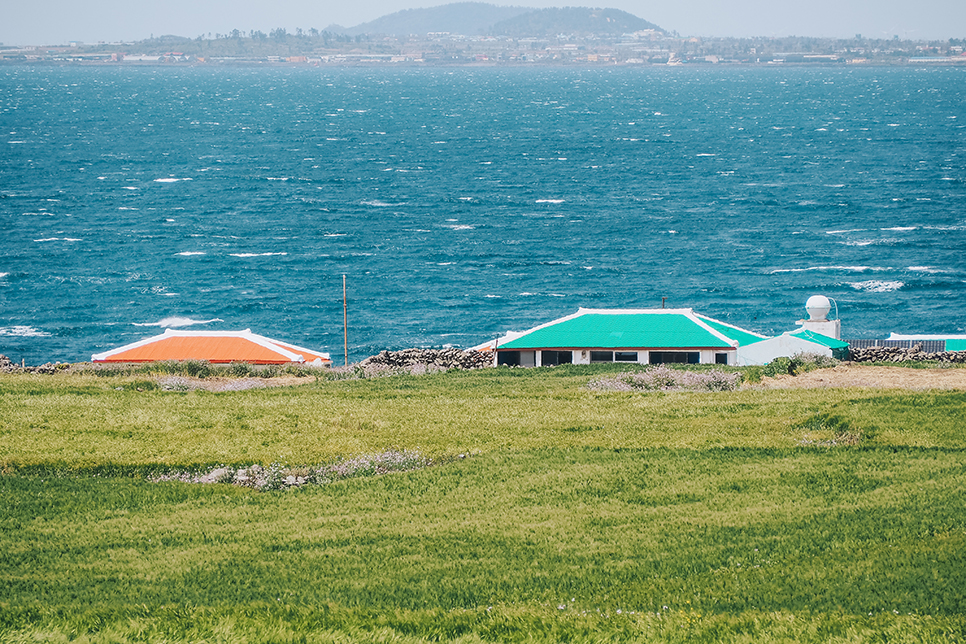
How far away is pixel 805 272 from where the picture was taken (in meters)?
91.2

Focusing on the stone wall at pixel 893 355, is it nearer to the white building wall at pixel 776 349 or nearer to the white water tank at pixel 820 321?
the white building wall at pixel 776 349

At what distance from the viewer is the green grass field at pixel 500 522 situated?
51.3 ft

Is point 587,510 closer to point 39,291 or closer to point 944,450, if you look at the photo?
point 944,450

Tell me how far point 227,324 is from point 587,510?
58.9 meters

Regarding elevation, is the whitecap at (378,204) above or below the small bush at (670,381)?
below

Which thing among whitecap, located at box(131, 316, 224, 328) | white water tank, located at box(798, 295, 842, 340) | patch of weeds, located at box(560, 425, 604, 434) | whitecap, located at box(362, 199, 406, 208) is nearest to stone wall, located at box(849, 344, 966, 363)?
white water tank, located at box(798, 295, 842, 340)

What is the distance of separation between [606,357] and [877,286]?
45645 millimetres

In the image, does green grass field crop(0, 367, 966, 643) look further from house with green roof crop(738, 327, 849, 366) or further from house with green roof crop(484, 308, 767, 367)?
house with green roof crop(738, 327, 849, 366)

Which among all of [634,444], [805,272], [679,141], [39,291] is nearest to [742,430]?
[634,444]

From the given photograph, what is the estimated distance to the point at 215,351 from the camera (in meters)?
52.8

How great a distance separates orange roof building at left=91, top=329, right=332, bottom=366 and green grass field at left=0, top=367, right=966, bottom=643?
15363mm

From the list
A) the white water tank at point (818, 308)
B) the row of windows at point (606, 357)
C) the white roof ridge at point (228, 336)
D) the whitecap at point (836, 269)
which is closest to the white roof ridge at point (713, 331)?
the row of windows at point (606, 357)

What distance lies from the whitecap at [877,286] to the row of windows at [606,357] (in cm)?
4183

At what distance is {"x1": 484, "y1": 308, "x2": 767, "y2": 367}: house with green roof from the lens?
48.3 metres
